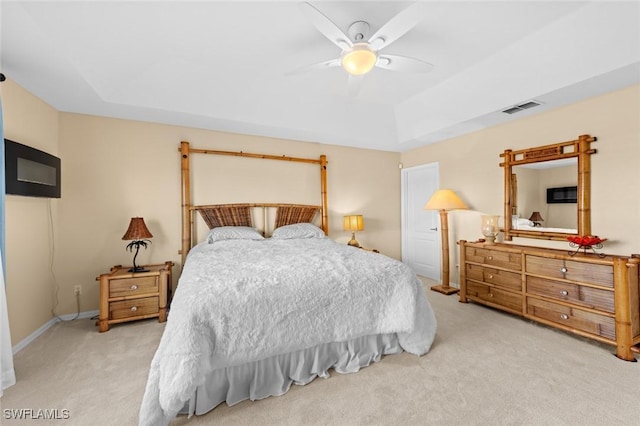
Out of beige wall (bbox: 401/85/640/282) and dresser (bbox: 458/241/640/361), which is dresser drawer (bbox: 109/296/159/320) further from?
beige wall (bbox: 401/85/640/282)

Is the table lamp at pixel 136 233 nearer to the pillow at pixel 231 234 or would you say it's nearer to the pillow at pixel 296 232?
the pillow at pixel 231 234

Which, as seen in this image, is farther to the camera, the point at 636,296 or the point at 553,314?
the point at 553,314

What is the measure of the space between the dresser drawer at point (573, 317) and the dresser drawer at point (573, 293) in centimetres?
7

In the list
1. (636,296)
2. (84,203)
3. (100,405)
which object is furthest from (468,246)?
(84,203)

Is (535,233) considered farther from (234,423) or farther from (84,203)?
(84,203)

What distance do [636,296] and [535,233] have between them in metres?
1.10

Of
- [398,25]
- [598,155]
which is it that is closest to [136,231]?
[398,25]

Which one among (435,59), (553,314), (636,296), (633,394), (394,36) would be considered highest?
(435,59)

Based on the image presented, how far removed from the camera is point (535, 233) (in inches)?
131

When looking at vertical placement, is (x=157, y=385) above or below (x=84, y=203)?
below

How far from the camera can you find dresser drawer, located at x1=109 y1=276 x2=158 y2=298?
9.30ft

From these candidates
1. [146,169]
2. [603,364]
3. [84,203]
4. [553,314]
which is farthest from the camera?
[146,169]

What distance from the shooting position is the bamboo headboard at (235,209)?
3.62 meters

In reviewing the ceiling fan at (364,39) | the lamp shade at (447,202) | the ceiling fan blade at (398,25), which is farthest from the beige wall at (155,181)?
the ceiling fan blade at (398,25)
